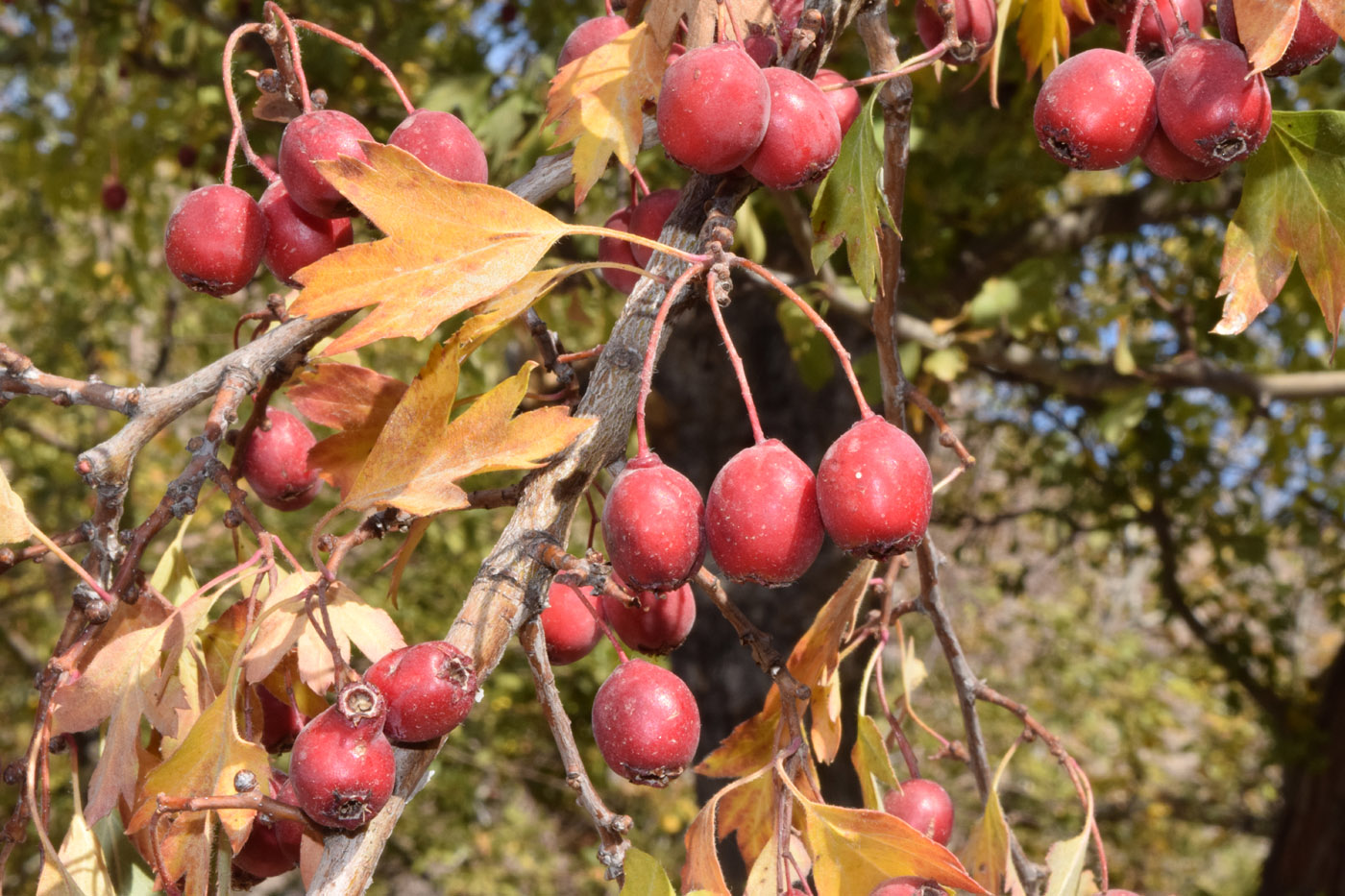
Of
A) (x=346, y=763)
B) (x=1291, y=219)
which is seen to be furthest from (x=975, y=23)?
(x=346, y=763)

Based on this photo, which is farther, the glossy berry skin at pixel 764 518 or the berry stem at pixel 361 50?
the berry stem at pixel 361 50

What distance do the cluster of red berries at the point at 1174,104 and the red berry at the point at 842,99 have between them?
0.67 ft

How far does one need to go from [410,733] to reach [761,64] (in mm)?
723

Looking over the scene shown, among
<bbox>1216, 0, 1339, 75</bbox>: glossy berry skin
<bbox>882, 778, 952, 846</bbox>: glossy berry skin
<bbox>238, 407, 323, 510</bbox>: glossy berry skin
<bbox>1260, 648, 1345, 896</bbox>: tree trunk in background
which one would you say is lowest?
<bbox>1260, 648, 1345, 896</bbox>: tree trunk in background

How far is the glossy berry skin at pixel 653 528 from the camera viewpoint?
855mm

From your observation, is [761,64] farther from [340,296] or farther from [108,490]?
[108,490]

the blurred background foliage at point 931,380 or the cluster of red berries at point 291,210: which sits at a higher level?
the cluster of red berries at point 291,210

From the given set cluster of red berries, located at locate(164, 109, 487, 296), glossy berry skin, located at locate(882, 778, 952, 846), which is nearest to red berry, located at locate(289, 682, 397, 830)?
cluster of red berries, located at locate(164, 109, 487, 296)

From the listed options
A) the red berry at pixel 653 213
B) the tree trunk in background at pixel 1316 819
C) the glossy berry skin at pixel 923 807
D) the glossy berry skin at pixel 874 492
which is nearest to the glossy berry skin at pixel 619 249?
the red berry at pixel 653 213

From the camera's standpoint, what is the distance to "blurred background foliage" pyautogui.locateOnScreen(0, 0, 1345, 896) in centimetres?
302

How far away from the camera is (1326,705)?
14.6 feet

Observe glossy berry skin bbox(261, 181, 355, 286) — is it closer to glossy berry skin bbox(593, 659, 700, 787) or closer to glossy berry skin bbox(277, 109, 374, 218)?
glossy berry skin bbox(277, 109, 374, 218)

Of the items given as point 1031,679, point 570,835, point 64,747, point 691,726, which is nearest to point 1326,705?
point 1031,679

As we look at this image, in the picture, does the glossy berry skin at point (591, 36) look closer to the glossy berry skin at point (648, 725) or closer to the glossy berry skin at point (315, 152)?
the glossy berry skin at point (315, 152)
